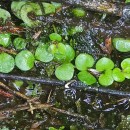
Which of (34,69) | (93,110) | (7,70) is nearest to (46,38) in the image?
(34,69)

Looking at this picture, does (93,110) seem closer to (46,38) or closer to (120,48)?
(120,48)

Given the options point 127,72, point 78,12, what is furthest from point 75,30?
point 127,72

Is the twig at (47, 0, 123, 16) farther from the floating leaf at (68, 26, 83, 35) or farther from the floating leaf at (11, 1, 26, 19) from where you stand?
the floating leaf at (11, 1, 26, 19)

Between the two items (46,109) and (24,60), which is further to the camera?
(46,109)

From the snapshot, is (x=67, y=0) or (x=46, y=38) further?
(x=46, y=38)

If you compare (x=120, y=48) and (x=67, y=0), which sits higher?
(x=67, y=0)

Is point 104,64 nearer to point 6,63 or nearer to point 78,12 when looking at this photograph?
point 78,12

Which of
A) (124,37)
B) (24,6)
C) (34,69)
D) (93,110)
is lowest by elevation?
(93,110)
